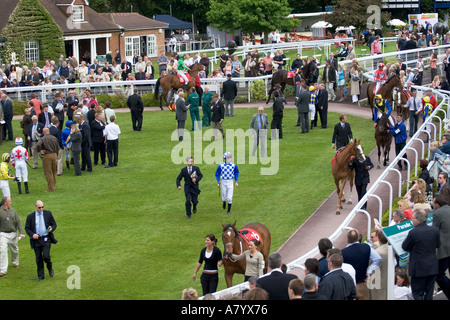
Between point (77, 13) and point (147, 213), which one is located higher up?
point (77, 13)

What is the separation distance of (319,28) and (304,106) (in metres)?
28.6

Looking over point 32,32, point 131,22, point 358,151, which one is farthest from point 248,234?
point 131,22

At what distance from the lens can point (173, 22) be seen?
180 feet

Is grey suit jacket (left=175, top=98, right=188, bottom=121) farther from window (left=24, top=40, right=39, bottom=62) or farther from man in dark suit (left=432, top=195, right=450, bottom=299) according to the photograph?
window (left=24, top=40, right=39, bottom=62)

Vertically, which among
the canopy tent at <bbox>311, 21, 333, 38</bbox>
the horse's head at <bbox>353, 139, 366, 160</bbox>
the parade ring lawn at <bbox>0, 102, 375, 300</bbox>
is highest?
the canopy tent at <bbox>311, 21, 333, 38</bbox>

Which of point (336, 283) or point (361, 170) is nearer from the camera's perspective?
point (336, 283)

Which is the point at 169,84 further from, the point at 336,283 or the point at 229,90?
the point at 336,283

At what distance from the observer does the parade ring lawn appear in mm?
13594

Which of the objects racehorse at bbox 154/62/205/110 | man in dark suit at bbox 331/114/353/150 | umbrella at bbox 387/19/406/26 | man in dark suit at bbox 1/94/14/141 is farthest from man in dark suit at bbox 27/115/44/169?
umbrella at bbox 387/19/406/26

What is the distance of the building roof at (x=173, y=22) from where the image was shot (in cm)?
5444

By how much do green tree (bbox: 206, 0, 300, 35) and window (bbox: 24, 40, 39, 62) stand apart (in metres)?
10.6

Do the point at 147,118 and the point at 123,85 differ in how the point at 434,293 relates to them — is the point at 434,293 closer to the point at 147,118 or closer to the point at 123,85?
the point at 147,118

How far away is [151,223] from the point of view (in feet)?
55.5

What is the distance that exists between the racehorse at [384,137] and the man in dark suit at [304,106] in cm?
447
